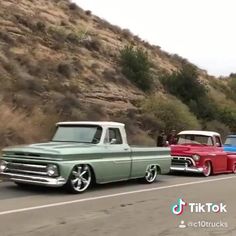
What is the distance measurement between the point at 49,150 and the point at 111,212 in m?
2.59

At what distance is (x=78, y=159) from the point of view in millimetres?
12695

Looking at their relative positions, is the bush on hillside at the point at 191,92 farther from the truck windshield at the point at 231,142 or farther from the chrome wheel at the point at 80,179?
the chrome wheel at the point at 80,179

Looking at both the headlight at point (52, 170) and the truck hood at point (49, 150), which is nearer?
the headlight at point (52, 170)

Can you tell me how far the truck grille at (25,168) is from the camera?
1229cm

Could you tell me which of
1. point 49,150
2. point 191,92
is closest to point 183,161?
point 49,150

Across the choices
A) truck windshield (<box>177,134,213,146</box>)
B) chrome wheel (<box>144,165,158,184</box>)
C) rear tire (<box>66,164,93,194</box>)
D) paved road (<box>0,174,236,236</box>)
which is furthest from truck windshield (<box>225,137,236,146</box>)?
rear tire (<box>66,164,93,194</box>)

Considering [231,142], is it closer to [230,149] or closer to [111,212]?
[230,149]

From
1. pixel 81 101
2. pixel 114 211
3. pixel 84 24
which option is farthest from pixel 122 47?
pixel 114 211

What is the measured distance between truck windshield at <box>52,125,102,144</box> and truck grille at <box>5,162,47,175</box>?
5.98 feet

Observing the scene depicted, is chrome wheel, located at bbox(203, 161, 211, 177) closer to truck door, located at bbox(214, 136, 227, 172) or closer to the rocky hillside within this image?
truck door, located at bbox(214, 136, 227, 172)

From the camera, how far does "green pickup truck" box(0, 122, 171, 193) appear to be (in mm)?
12289

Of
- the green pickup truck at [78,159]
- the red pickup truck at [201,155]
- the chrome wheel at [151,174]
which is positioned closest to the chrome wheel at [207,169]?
the red pickup truck at [201,155]

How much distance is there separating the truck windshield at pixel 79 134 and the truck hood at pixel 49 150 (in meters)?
0.46

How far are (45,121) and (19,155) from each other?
10932 mm
